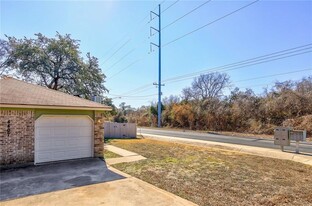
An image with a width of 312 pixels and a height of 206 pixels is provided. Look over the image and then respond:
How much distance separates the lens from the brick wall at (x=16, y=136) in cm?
850

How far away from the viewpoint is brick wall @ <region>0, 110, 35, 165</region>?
850cm

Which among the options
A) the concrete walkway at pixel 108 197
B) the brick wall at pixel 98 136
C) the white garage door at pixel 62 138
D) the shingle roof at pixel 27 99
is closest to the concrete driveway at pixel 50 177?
the concrete walkway at pixel 108 197

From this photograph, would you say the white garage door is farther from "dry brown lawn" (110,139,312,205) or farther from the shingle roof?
"dry brown lawn" (110,139,312,205)

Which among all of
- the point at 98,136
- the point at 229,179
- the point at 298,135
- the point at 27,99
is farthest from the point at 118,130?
the point at 229,179

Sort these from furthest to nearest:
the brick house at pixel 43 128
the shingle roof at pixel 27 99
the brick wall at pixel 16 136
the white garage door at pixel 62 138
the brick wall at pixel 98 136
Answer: the brick wall at pixel 98 136
the white garage door at pixel 62 138
the shingle roof at pixel 27 99
the brick house at pixel 43 128
the brick wall at pixel 16 136

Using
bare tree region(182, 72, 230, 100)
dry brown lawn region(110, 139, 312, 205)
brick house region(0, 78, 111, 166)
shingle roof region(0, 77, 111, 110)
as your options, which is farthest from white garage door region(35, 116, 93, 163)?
bare tree region(182, 72, 230, 100)

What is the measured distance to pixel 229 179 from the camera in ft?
22.8

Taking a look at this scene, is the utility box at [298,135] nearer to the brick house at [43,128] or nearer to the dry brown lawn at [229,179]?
the dry brown lawn at [229,179]

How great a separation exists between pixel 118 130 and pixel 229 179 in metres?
15.5

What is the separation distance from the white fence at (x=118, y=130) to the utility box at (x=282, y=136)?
12.8m

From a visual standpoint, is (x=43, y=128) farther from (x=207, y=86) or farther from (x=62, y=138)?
(x=207, y=86)

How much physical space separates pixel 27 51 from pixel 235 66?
73.2ft

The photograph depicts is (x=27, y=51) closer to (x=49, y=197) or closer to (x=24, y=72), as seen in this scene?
(x=24, y=72)

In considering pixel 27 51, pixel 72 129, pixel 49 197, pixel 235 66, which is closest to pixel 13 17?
pixel 27 51
